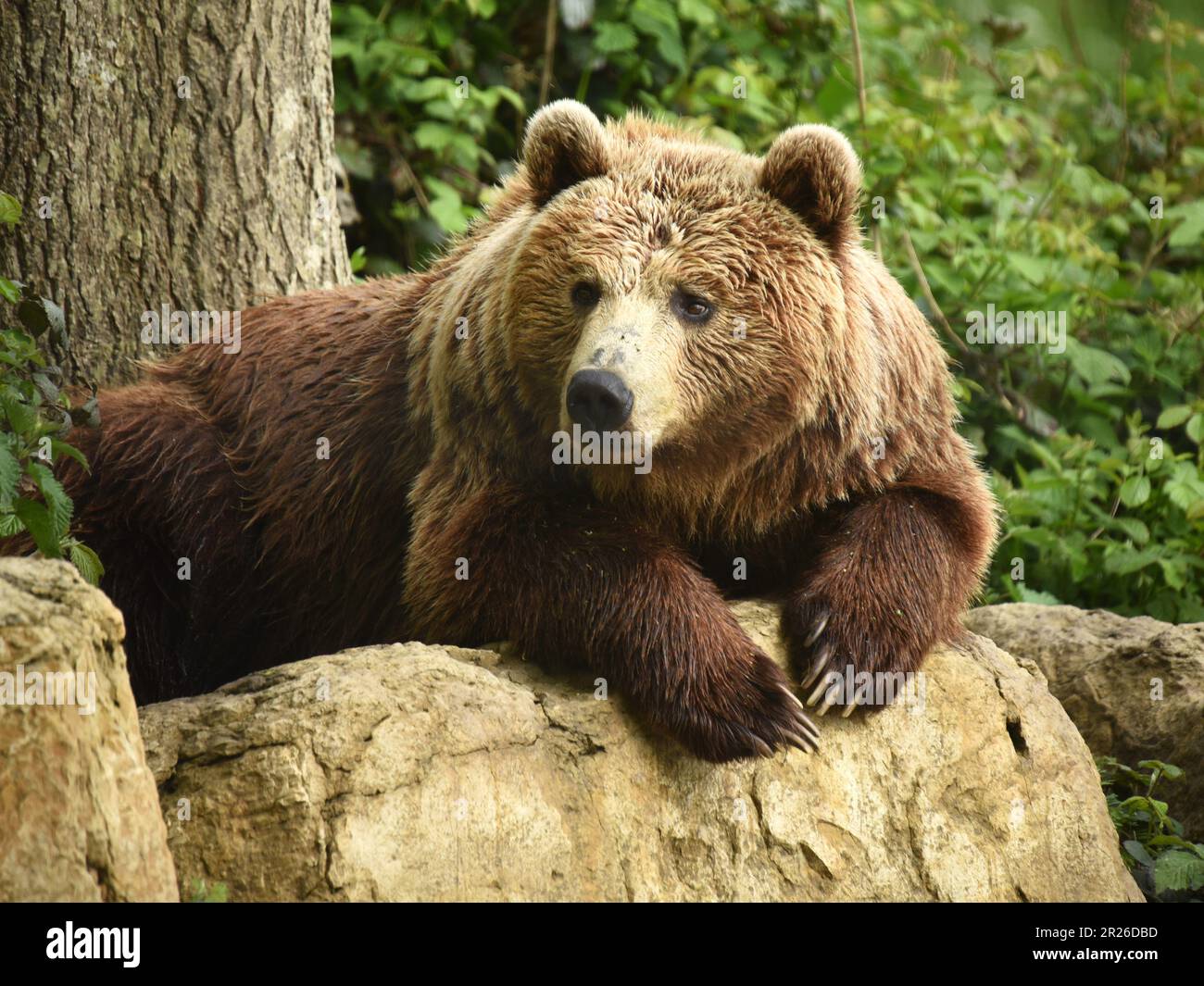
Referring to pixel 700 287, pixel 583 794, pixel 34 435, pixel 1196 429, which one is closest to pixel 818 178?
pixel 700 287

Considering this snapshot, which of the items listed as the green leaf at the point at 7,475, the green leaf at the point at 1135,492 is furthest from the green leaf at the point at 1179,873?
the green leaf at the point at 7,475

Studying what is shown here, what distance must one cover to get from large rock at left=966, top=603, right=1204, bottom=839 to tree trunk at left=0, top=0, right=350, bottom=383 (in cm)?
366

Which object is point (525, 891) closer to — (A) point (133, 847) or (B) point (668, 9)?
(A) point (133, 847)

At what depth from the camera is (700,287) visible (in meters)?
4.46

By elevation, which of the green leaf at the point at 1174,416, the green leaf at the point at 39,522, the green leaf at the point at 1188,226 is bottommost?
the green leaf at the point at 1174,416

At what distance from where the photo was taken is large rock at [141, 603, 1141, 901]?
365 cm

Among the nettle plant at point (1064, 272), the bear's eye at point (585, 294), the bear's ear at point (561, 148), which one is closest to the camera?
the bear's eye at point (585, 294)

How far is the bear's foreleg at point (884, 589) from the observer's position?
444cm

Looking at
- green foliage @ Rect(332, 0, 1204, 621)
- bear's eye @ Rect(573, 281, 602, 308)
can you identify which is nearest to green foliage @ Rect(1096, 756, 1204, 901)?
green foliage @ Rect(332, 0, 1204, 621)

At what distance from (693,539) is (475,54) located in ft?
16.1

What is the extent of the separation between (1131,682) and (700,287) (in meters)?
2.53

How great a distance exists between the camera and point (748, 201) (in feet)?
15.3

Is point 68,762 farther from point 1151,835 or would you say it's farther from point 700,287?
point 1151,835

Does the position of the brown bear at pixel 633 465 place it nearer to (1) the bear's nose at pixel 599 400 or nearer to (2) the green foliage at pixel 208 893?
(1) the bear's nose at pixel 599 400
